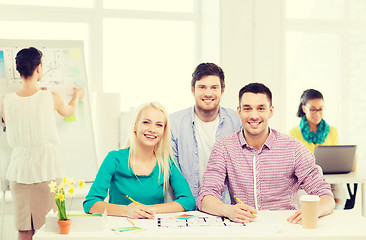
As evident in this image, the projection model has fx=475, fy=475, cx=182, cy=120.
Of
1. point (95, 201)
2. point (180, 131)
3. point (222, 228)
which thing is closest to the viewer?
point (222, 228)

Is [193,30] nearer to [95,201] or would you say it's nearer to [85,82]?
[85,82]

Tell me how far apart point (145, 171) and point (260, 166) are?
1.76ft

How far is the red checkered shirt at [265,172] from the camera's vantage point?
2.20 m

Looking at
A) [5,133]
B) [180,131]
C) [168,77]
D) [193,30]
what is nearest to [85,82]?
[5,133]

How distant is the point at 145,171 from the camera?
7.23ft

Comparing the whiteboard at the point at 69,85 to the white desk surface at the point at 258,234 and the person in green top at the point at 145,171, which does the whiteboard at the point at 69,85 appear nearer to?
the person in green top at the point at 145,171

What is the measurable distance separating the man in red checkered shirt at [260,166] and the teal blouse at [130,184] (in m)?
0.10

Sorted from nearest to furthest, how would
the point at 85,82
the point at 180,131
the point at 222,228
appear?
the point at 222,228
the point at 180,131
the point at 85,82

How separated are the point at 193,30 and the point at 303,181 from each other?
2.76m

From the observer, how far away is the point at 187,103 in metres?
4.59

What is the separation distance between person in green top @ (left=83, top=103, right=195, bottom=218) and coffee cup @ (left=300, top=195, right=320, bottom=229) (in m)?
0.55

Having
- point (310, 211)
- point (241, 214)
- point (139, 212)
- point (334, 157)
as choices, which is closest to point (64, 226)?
point (139, 212)

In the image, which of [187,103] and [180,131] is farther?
[187,103]

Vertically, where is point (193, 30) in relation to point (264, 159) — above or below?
above
